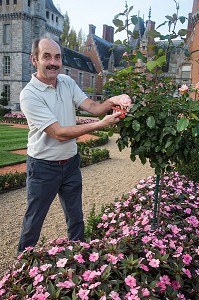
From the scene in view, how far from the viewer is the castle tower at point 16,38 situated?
3381 centimetres

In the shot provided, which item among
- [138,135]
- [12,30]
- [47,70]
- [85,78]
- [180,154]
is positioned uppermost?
[12,30]

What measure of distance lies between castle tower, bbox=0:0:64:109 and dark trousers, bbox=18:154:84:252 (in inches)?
1286

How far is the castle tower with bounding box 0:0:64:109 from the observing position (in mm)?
33812

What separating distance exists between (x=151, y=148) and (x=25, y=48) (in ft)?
116

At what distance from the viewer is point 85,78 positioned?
140 feet

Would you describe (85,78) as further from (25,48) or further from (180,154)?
(180,154)

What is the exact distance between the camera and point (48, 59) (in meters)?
2.66

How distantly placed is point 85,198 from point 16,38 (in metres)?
32.7

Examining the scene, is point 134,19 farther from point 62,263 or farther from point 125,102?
point 62,263

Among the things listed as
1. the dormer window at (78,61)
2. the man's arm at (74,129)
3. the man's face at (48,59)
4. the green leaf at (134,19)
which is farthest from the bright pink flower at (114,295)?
the dormer window at (78,61)

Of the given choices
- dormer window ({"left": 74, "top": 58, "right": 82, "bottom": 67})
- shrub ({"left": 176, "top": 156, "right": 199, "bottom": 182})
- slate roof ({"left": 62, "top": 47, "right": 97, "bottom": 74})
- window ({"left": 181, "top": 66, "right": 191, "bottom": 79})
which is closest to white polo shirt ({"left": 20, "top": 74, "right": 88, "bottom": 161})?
shrub ({"left": 176, "top": 156, "right": 199, "bottom": 182})

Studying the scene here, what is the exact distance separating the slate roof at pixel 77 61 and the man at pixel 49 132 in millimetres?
35718

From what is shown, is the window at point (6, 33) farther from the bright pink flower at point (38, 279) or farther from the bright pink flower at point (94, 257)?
the bright pink flower at point (38, 279)

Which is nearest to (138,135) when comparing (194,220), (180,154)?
(180,154)
